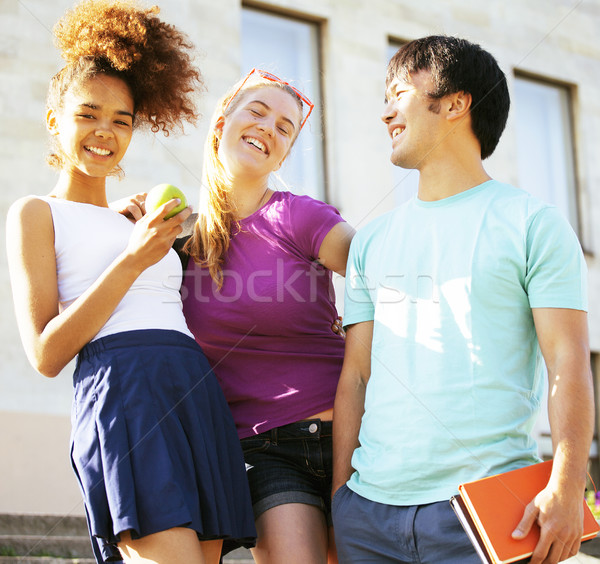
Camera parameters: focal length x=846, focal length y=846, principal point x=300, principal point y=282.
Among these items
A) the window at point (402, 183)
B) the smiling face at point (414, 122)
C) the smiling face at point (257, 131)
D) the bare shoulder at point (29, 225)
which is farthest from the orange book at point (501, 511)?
the window at point (402, 183)

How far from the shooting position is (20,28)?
7031 millimetres

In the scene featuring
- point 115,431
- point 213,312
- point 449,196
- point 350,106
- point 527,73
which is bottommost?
point 115,431

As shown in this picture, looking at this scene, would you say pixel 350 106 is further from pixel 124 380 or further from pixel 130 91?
pixel 124 380

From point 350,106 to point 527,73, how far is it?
279 cm

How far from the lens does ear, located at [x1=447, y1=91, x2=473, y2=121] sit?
9.06ft

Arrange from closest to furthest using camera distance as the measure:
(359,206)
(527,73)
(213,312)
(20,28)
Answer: (213,312) → (20,28) → (359,206) → (527,73)

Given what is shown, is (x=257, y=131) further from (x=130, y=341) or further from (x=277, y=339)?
(x=130, y=341)

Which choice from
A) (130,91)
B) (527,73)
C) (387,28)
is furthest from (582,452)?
(527,73)

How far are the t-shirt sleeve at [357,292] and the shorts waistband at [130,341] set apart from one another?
0.58m

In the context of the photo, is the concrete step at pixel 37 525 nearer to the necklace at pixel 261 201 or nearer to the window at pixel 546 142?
the necklace at pixel 261 201

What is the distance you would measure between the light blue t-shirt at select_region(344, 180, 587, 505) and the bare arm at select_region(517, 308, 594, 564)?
7 centimetres

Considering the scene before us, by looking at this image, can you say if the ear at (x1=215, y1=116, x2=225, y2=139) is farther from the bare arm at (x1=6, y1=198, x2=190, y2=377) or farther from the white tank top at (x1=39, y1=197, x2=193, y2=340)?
the bare arm at (x1=6, y1=198, x2=190, y2=377)

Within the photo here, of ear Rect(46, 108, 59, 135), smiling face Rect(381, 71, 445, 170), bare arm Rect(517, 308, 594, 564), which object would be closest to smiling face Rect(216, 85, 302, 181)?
smiling face Rect(381, 71, 445, 170)

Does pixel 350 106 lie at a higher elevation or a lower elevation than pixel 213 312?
higher
